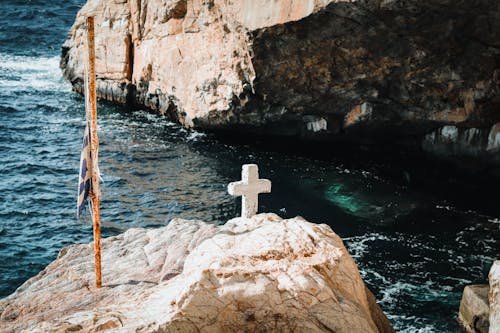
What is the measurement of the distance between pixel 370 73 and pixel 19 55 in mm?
31070

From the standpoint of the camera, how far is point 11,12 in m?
51.8

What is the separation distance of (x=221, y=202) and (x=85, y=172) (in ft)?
35.7

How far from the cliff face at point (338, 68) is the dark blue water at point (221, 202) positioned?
1.70 meters

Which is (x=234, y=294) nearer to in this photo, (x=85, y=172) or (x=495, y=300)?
(x=85, y=172)

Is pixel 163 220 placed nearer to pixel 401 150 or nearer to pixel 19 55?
pixel 401 150

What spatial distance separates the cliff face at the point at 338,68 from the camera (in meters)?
19.9

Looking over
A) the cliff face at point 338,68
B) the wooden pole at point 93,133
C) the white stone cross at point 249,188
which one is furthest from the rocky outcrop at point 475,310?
the cliff face at point 338,68

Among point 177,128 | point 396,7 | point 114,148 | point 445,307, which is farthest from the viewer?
point 177,128

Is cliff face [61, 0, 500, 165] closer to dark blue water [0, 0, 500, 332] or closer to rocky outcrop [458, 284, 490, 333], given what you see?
dark blue water [0, 0, 500, 332]

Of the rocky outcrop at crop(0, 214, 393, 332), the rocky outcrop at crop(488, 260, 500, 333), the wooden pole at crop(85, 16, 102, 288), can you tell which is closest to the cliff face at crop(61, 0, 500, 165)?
the rocky outcrop at crop(488, 260, 500, 333)

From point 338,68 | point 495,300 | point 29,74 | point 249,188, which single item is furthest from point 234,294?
point 29,74

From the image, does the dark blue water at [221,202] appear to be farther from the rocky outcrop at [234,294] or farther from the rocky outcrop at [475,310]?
the rocky outcrop at [234,294]

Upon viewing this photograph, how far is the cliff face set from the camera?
1994 cm

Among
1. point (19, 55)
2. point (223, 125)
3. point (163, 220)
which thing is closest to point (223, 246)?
point (163, 220)
